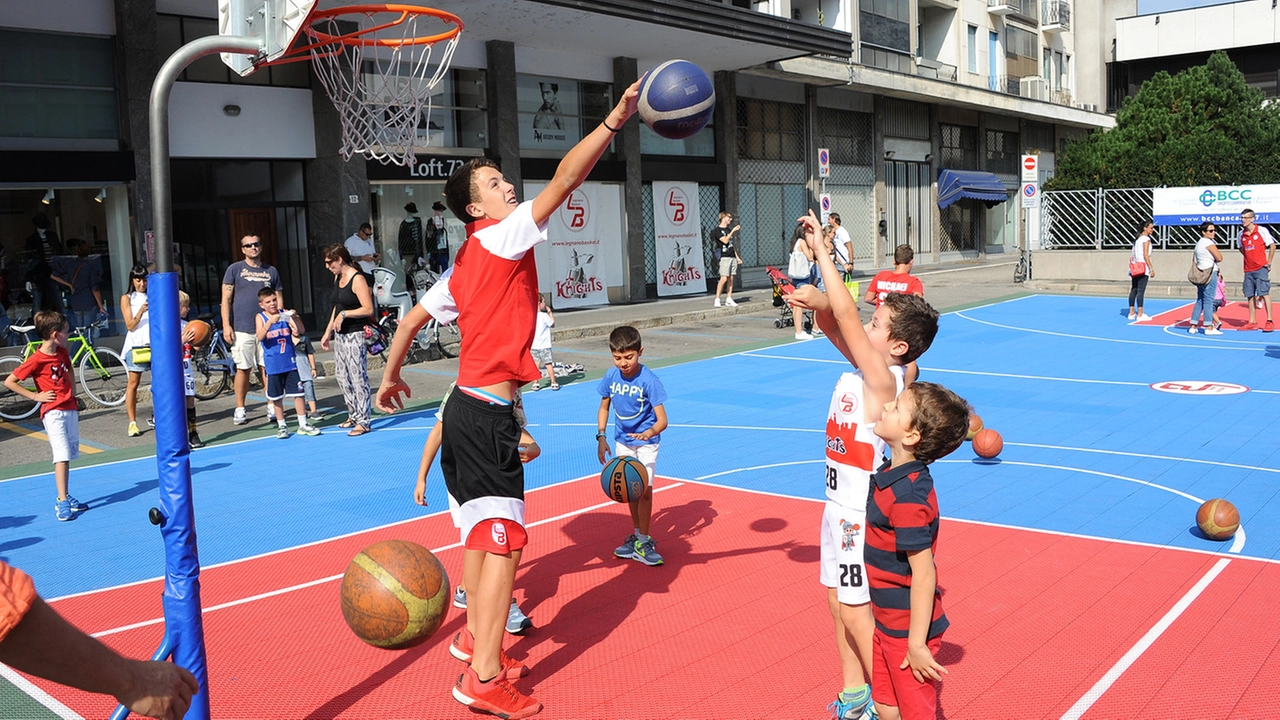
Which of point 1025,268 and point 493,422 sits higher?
point 1025,268

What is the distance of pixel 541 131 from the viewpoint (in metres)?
24.9

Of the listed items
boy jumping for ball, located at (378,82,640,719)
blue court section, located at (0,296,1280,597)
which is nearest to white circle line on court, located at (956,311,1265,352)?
blue court section, located at (0,296,1280,597)

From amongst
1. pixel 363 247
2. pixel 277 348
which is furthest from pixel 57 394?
pixel 363 247

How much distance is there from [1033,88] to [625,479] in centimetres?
4650

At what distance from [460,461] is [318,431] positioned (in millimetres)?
8051

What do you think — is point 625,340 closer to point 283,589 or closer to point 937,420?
point 283,589

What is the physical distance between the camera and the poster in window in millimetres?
24516

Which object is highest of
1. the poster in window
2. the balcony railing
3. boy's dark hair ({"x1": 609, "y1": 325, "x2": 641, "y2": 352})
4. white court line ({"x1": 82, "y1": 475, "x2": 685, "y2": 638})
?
the balcony railing

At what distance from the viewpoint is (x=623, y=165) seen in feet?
86.5

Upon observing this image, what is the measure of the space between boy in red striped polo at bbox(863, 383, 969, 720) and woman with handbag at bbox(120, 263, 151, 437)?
10094 millimetres

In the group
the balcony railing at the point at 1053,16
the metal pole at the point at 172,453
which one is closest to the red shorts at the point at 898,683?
the metal pole at the point at 172,453

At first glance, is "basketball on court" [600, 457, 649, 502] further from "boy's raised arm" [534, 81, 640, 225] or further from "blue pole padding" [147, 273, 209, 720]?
"blue pole padding" [147, 273, 209, 720]

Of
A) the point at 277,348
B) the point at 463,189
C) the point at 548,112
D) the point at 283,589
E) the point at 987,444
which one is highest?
the point at 548,112

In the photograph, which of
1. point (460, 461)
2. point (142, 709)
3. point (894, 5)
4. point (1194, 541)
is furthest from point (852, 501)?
point (894, 5)
